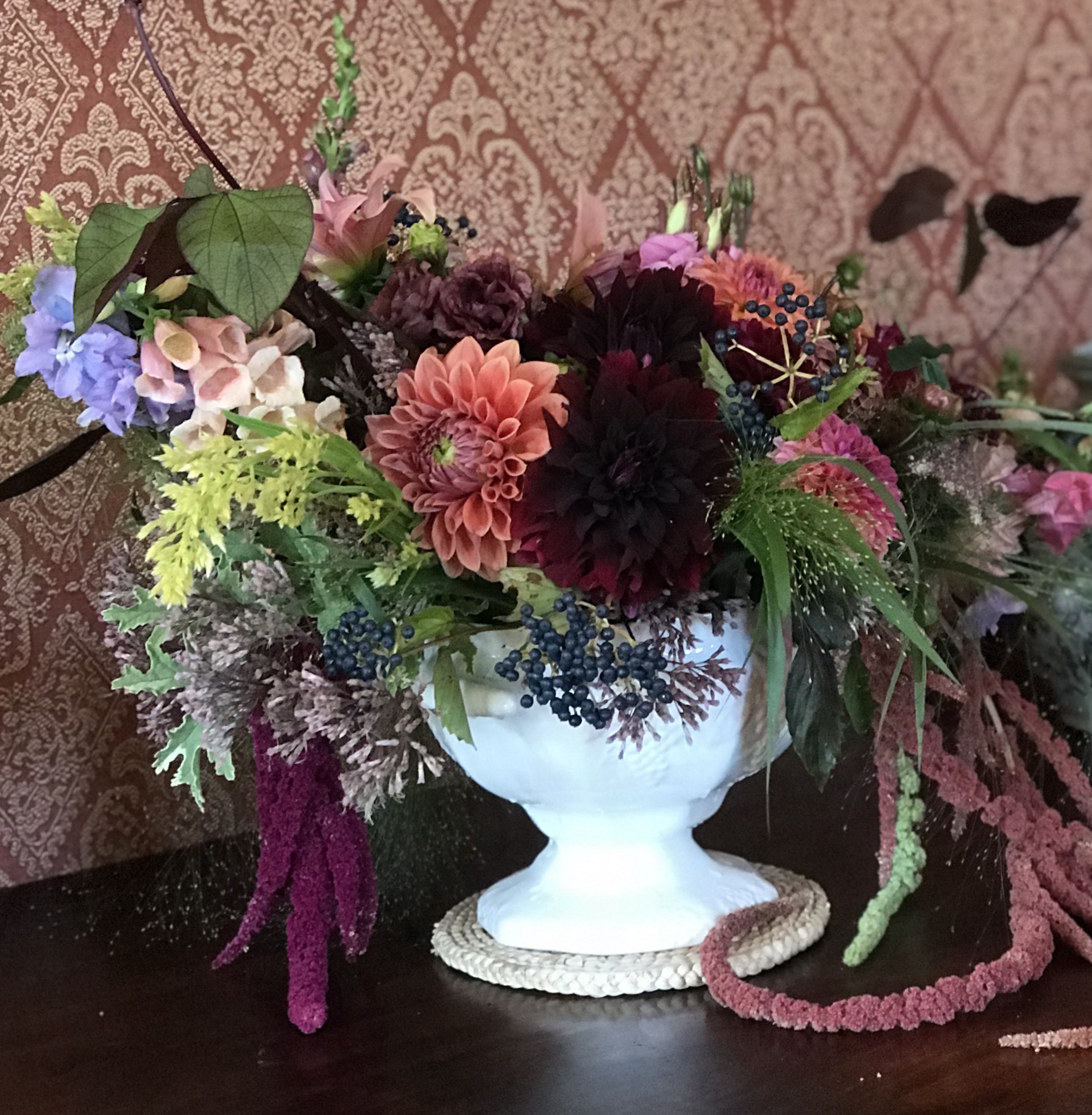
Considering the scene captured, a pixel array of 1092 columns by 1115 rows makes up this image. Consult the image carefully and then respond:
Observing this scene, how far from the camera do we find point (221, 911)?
2.72 feet

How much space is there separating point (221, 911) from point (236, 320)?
395 mm

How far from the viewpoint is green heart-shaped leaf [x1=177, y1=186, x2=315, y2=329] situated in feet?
1.79

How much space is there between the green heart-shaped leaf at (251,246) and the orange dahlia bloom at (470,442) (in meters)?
0.09

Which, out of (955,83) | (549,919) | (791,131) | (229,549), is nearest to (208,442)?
(229,549)

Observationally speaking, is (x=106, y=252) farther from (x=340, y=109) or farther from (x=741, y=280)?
(x=741, y=280)

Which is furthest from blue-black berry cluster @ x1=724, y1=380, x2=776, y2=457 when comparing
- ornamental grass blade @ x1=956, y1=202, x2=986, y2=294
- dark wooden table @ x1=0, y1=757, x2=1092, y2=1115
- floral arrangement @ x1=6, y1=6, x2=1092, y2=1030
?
ornamental grass blade @ x1=956, y1=202, x2=986, y2=294

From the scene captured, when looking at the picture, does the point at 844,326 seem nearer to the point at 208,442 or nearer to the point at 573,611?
the point at 573,611

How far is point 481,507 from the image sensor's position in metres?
0.60

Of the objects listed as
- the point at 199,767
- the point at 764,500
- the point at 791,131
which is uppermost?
the point at 791,131

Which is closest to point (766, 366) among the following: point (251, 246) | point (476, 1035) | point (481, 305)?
point (481, 305)

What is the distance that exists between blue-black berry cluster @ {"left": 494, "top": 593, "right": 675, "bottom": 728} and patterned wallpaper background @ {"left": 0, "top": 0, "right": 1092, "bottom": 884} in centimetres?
27

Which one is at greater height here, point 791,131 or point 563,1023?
point 791,131

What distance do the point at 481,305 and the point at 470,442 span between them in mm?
93

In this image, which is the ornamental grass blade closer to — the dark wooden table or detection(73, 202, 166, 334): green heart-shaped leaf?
the dark wooden table
